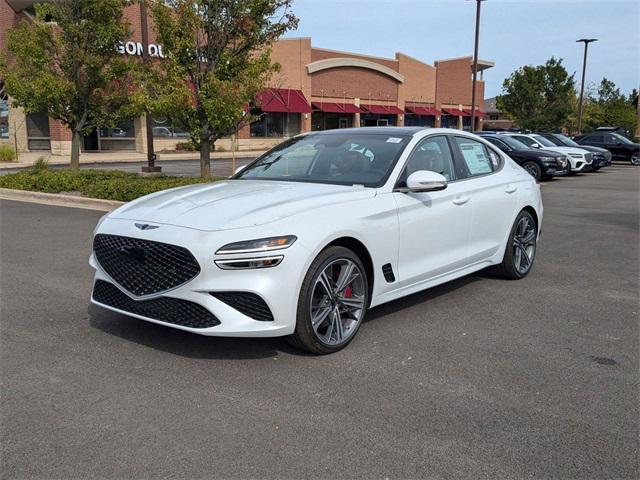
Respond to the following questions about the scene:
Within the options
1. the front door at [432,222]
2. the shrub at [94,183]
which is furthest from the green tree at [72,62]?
the front door at [432,222]

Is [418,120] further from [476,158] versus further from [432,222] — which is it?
[432,222]

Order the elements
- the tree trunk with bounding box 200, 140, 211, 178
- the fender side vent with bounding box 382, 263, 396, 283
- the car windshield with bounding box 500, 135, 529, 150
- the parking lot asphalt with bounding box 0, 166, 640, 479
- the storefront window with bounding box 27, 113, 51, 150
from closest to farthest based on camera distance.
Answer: the parking lot asphalt with bounding box 0, 166, 640, 479, the fender side vent with bounding box 382, 263, 396, 283, the tree trunk with bounding box 200, 140, 211, 178, the car windshield with bounding box 500, 135, 529, 150, the storefront window with bounding box 27, 113, 51, 150

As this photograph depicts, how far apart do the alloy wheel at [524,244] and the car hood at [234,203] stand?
8.17ft

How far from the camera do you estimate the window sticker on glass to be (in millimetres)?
6066

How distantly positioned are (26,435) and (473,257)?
4047mm

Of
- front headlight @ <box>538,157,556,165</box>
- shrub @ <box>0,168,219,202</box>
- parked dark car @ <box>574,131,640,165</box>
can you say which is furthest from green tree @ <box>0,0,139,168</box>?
parked dark car @ <box>574,131,640,165</box>

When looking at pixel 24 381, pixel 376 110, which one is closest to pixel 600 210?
pixel 24 381

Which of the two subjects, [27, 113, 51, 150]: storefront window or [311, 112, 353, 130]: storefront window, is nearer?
[27, 113, 51, 150]: storefront window

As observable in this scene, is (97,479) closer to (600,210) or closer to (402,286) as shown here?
(402,286)

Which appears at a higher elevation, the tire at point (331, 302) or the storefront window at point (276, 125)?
the storefront window at point (276, 125)

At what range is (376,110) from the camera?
5047 centimetres

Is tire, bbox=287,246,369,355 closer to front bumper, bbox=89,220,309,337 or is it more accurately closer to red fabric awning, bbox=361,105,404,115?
front bumper, bbox=89,220,309,337

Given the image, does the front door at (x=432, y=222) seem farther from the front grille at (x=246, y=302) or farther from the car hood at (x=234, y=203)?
the front grille at (x=246, y=302)

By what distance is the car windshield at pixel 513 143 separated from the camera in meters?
21.0
